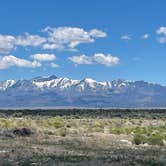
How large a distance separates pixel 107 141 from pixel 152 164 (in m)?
16.3

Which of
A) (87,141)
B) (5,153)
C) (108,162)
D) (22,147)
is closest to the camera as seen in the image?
(108,162)

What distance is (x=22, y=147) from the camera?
114 feet

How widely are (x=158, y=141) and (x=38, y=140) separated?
371 inches

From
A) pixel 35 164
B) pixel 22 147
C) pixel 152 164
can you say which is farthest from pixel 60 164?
pixel 22 147

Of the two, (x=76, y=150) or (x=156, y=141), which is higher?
(x=156, y=141)

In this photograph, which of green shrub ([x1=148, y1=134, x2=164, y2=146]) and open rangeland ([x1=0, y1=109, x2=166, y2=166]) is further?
green shrub ([x1=148, y1=134, x2=164, y2=146])

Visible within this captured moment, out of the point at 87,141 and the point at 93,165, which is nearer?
the point at 93,165

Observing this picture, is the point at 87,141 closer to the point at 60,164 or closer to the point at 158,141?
the point at 158,141

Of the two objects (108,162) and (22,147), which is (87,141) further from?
(108,162)

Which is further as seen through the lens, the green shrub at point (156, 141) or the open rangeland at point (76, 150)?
the green shrub at point (156, 141)

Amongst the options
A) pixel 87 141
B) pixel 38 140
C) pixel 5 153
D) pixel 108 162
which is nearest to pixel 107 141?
pixel 87 141

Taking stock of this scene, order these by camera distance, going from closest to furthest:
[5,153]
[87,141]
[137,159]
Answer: [137,159] → [5,153] → [87,141]

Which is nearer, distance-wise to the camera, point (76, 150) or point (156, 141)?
point (76, 150)

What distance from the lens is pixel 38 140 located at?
1623 inches
